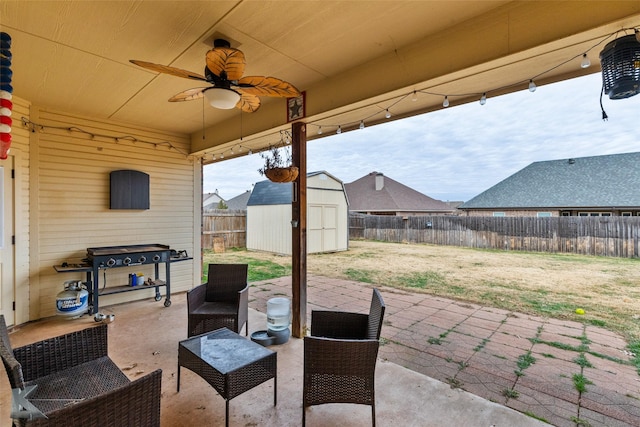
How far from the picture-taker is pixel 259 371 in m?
2.02

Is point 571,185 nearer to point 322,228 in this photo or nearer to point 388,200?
point 388,200

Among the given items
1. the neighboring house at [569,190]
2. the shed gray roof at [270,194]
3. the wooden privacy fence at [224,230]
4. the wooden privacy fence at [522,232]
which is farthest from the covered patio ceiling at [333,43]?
the neighboring house at [569,190]

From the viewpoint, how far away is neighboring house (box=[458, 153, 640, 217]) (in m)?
12.2

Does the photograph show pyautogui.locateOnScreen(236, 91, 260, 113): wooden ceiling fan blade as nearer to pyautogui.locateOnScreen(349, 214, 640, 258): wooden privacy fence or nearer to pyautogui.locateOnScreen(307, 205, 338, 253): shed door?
pyautogui.locateOnScreen(307, 205, 338, 253): shed door

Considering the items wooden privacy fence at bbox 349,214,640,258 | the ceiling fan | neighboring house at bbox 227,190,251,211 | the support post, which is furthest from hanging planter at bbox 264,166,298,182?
neighboring house at bbox 227,190,251,211

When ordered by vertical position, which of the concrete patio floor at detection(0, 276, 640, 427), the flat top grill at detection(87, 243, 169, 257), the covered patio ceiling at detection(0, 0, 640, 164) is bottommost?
the concrete patio floor at detection(0, 276, 640, 427)

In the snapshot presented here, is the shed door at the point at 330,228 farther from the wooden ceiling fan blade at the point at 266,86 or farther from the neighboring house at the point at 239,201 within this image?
the neighboring house at the point at 239,201

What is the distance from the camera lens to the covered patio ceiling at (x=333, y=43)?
5.96ft

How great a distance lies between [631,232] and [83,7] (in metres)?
13.0

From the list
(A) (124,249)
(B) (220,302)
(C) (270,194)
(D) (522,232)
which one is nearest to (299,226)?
(B) (220,302)

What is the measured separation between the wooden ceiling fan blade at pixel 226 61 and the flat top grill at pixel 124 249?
325cm

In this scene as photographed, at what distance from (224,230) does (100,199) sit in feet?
25.0

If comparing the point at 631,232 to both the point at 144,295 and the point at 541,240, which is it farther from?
the point at 144,295

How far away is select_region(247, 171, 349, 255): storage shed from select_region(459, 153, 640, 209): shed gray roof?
896 cm
